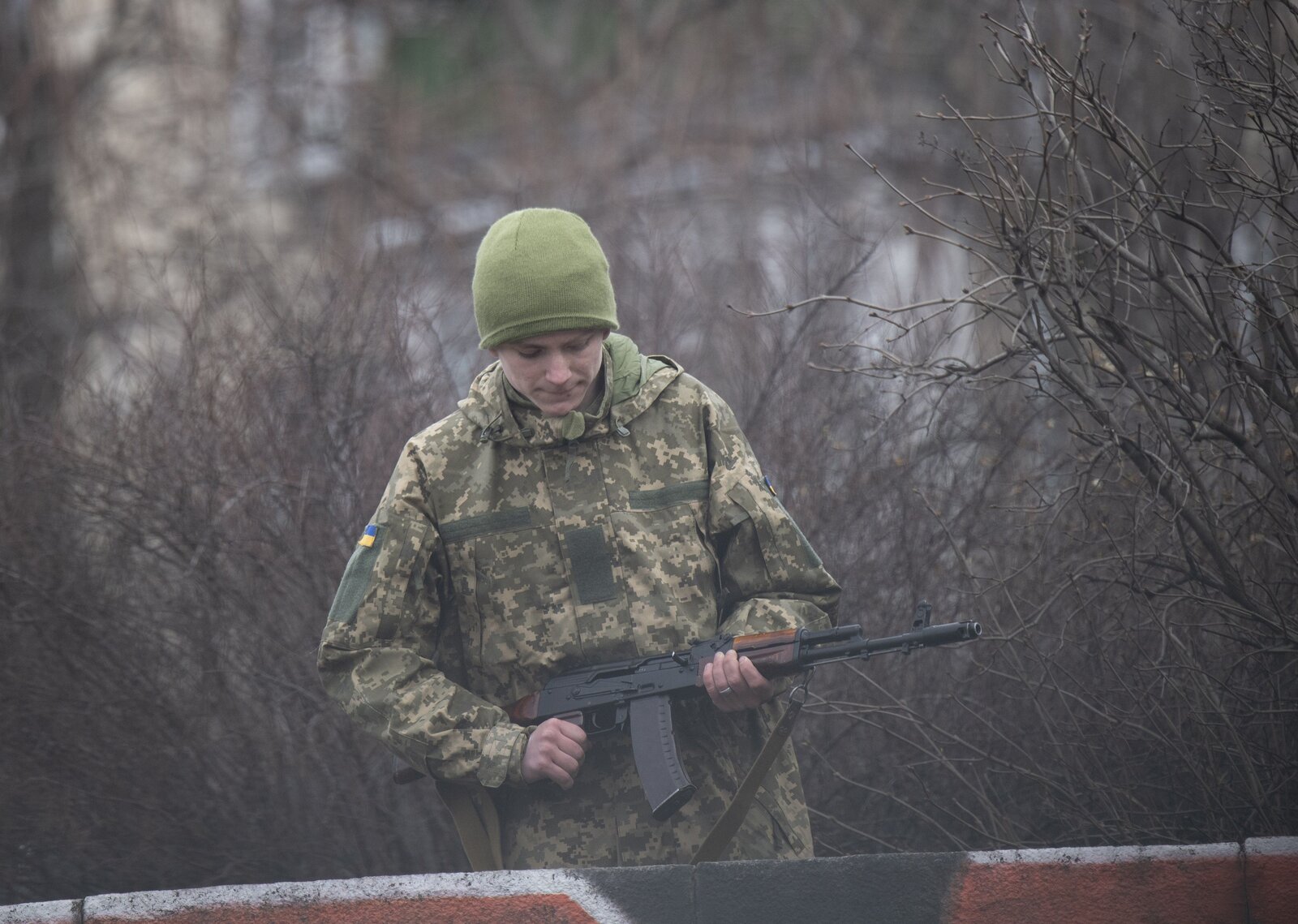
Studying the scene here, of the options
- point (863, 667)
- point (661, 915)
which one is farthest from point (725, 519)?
point (863, 667)

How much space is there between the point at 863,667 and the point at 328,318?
7.68 feet

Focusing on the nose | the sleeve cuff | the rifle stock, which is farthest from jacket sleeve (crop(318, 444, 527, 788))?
the nose

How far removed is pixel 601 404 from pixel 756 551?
48 cm

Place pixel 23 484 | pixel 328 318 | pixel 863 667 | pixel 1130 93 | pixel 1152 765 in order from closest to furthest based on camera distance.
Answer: pixel 1152 765
pixel 863 667
pixel 23 484
pixel 328 318
pixel 1130 93

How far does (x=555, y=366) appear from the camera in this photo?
3.18 meters

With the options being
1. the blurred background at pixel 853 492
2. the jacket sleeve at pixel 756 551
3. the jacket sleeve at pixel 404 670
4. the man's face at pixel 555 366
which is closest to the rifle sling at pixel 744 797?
the jacket sleeve at pixel 756 551

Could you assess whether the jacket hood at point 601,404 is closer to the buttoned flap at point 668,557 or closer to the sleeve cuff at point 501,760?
the buttoned flap at point 668,557

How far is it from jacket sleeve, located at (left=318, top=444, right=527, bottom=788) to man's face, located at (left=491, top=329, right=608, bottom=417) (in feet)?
1.07

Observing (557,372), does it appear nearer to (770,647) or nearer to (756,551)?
(756,551)

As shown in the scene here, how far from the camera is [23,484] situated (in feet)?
16.8

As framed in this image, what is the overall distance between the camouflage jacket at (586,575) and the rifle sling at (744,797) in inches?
3.7

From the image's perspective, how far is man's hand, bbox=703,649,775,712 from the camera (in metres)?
3.11

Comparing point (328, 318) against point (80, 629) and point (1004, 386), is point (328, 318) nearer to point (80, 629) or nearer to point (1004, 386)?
point (80, 629)

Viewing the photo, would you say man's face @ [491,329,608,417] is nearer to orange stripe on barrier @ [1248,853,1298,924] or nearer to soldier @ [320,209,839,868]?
soldier @ [320,209,839,868]
